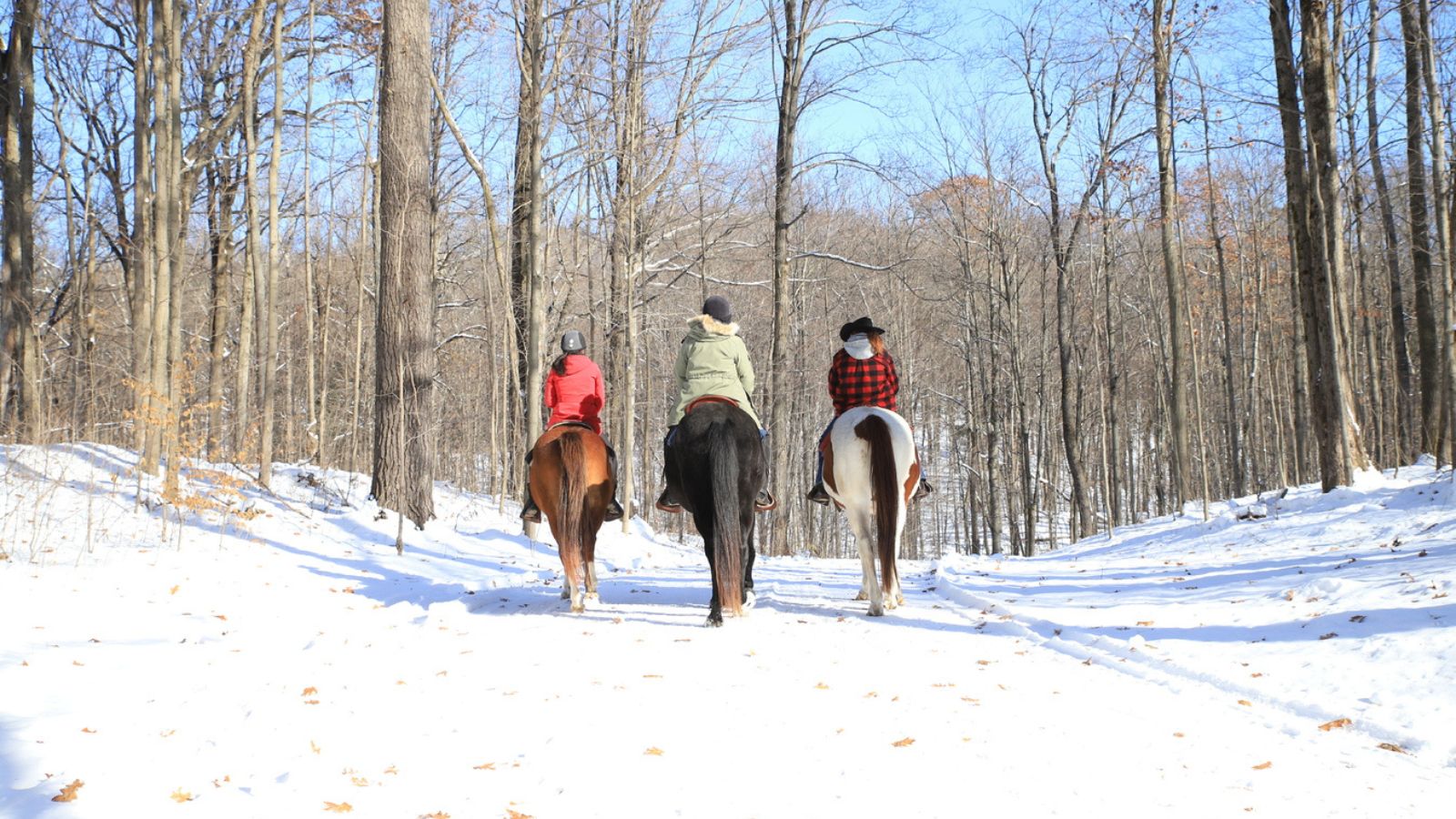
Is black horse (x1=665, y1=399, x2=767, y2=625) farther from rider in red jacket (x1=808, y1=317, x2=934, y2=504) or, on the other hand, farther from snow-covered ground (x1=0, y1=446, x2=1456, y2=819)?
rider in red jacket (x1=808, y1=317, x2=934, y2=504)

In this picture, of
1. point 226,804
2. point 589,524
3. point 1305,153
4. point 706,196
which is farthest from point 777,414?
point 226,804

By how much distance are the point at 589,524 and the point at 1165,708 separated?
495cm

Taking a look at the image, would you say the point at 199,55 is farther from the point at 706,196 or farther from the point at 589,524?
the point at 589,524

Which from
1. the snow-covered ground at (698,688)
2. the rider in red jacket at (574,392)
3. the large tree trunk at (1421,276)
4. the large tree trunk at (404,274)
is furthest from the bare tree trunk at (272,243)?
the large tree trunk at (1421,276)

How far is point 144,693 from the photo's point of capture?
16.7 feet

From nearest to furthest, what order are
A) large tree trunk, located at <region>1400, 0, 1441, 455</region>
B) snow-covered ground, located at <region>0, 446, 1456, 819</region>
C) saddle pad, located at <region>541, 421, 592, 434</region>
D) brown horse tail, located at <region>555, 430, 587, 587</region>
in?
snow-covered ground, located at <region>0, 446, 1456, 819</region> → brown horse tail, located at <region>555, 430, 587, 587</region> → saddle pad, located at <region>541, 421, 592, 434</region> → large tree trunk, located at <region>1400, 0, 1441, 455</region>

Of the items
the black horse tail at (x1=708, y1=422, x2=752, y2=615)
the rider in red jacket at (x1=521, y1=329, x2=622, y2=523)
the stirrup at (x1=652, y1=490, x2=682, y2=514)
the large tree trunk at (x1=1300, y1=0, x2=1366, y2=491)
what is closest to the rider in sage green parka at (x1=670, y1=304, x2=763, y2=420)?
the black horse tail at (x1=708, y1=422, x2=752, y2=615)

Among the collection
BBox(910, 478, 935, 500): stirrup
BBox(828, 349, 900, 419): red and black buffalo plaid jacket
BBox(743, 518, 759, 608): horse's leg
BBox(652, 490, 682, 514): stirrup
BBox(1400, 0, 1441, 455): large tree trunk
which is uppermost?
BBox(1400, 0, 1441, 455): large tree trunk

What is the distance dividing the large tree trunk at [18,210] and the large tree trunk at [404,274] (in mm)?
7948

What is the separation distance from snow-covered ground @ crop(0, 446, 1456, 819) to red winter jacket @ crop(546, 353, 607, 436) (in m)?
1.72

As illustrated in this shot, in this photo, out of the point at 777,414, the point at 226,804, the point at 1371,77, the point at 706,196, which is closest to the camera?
the point at 226,804

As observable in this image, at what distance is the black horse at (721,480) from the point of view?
7.86 m

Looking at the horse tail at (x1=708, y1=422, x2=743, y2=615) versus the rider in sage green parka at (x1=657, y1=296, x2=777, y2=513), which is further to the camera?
the rider in sage green parka at (x1=657, y1=296, x2=777, y2=513)

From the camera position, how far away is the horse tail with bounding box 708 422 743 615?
7.85 m
